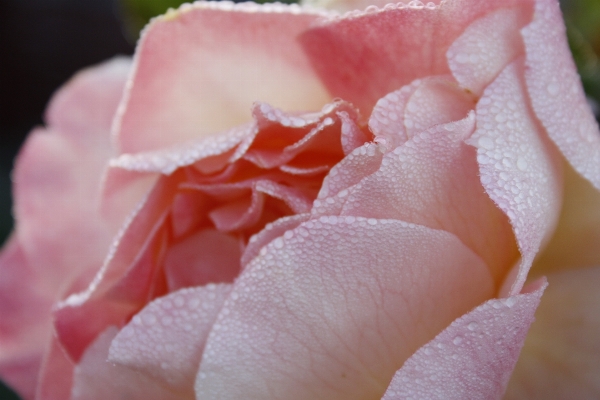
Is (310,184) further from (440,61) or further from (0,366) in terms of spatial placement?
(0,366)

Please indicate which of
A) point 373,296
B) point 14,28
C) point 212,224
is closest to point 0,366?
point 212,224

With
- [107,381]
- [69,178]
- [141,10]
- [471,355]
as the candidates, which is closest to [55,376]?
[107,381]

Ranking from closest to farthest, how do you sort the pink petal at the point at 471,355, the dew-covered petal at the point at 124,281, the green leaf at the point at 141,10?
the pink petal at the point at 471,355 < the dew-covered petal at the point at 124,281 < the green leaf at the point at 141,10

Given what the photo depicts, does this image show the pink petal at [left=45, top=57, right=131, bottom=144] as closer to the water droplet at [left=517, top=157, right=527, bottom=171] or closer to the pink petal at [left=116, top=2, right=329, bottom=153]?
the pink petal at [left=116, top=2, right=329, bottom=153]

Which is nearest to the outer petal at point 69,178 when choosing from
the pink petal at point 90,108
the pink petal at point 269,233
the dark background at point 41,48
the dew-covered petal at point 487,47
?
the pink petal at point 90,108

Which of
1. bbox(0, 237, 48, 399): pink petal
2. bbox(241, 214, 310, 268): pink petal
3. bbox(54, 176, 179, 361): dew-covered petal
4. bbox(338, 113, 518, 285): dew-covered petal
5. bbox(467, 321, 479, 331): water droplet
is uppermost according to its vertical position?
bbox(338, 113, 518, 285): dew-covered petal

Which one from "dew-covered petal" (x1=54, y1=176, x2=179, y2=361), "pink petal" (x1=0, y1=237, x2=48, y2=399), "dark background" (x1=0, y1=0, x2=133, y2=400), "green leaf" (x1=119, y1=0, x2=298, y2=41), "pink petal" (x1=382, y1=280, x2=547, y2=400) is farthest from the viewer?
"dark background" (x1=0, y1=0, x2=133, y2=400)

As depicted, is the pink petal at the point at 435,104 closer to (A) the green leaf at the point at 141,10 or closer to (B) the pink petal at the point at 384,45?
(B) the pink petal at the point at 384,45

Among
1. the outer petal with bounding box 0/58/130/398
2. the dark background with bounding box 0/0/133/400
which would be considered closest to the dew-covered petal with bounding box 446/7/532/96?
the outer petal with bounding box 0/58/130/398
